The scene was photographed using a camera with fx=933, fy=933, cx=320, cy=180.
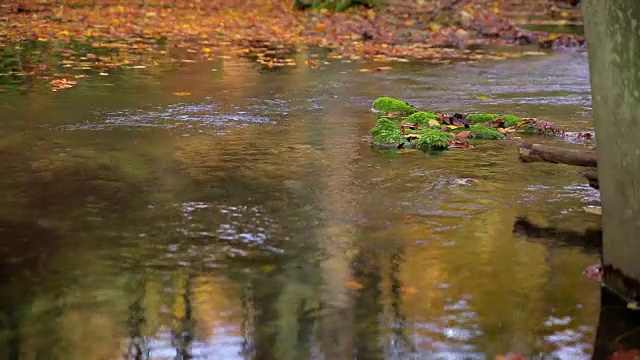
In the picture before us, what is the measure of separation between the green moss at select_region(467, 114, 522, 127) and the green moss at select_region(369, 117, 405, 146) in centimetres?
115

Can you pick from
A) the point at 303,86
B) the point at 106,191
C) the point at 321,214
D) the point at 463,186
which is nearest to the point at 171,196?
the point at 106,191

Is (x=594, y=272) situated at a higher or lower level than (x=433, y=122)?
lower

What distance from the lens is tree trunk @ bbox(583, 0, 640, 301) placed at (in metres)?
4.55

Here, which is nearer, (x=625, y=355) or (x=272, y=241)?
(x=625, y=355)

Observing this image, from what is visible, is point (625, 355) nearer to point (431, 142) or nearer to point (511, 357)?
point (511, 357)

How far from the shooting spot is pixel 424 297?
4.78m

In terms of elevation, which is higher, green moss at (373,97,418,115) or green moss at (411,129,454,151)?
green moss at (373,97,418,115)

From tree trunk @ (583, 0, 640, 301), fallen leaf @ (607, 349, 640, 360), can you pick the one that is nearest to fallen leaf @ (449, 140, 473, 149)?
tree trunk @ (583, 0, 640, 301)

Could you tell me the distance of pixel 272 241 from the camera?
18.4 ft

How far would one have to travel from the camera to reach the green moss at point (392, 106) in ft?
32.7

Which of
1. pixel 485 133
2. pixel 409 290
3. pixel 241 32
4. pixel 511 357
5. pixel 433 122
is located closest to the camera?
pixel 511 357

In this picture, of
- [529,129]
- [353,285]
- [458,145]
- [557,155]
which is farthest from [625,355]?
[529,129]

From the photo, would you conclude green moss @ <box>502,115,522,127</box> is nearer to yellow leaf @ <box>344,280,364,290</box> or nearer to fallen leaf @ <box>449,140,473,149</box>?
fallen leaf @ <box>449,140,473,149</box>

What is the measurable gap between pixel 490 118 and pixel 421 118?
714mm
